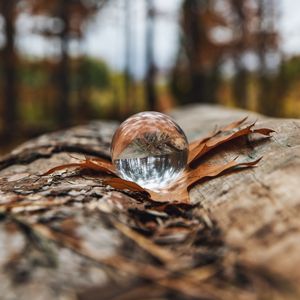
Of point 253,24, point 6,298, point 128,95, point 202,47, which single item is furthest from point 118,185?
point 128,95

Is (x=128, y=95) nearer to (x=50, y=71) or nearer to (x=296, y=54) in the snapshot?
(x=50, y=71)

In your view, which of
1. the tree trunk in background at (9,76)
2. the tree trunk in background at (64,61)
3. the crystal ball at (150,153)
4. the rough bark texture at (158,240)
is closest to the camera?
the rough bark texture at (158,240)

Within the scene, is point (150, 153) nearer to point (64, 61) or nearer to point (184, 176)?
point (184, 176)

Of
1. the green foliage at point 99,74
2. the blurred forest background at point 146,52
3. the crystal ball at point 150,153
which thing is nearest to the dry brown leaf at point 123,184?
the crystal ball at point 150,153

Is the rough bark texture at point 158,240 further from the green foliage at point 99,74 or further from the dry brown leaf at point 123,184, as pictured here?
the green foliage at point 99,74

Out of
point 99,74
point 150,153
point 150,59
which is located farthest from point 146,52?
point 99,74

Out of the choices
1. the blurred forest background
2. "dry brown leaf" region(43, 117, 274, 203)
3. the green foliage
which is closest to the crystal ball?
"dry brown leaf" region(43, 117, 274, 203)

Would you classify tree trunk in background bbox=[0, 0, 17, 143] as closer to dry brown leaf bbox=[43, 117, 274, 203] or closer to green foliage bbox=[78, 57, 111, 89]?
dry brown leaf bbox=[43, 117, 274, 203]
